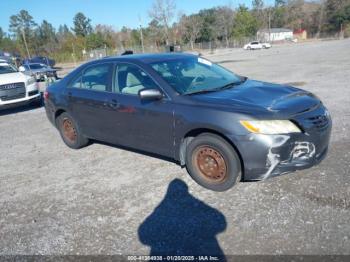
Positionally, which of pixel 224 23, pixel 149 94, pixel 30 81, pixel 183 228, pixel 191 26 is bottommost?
pixel 183 228

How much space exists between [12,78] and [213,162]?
335 inches

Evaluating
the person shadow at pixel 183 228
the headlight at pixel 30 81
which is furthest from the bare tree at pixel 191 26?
the person shadow at pixel 183 228

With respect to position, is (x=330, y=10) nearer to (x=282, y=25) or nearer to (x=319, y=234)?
(x=282, y=25)

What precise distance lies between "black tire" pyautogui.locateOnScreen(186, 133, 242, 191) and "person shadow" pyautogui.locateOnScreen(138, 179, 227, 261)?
1.08ft

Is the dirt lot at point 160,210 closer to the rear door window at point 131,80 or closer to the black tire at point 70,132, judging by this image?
the black tire at point 70,132

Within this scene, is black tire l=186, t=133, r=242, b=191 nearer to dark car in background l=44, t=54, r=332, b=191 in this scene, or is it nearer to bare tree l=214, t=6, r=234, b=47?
dark car in background l=44, t=54, r=332, b=191

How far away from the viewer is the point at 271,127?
3664 millimetres

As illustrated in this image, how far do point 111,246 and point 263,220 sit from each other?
61.3 inches

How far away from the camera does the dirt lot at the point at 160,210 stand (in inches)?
126

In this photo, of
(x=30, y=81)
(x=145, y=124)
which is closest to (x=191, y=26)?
(x=30, y=81)

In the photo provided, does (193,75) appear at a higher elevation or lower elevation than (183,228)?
higher

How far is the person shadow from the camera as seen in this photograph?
123 inches

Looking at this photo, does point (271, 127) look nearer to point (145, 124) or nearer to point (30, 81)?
point (145, 124)

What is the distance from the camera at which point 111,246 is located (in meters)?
3.27
